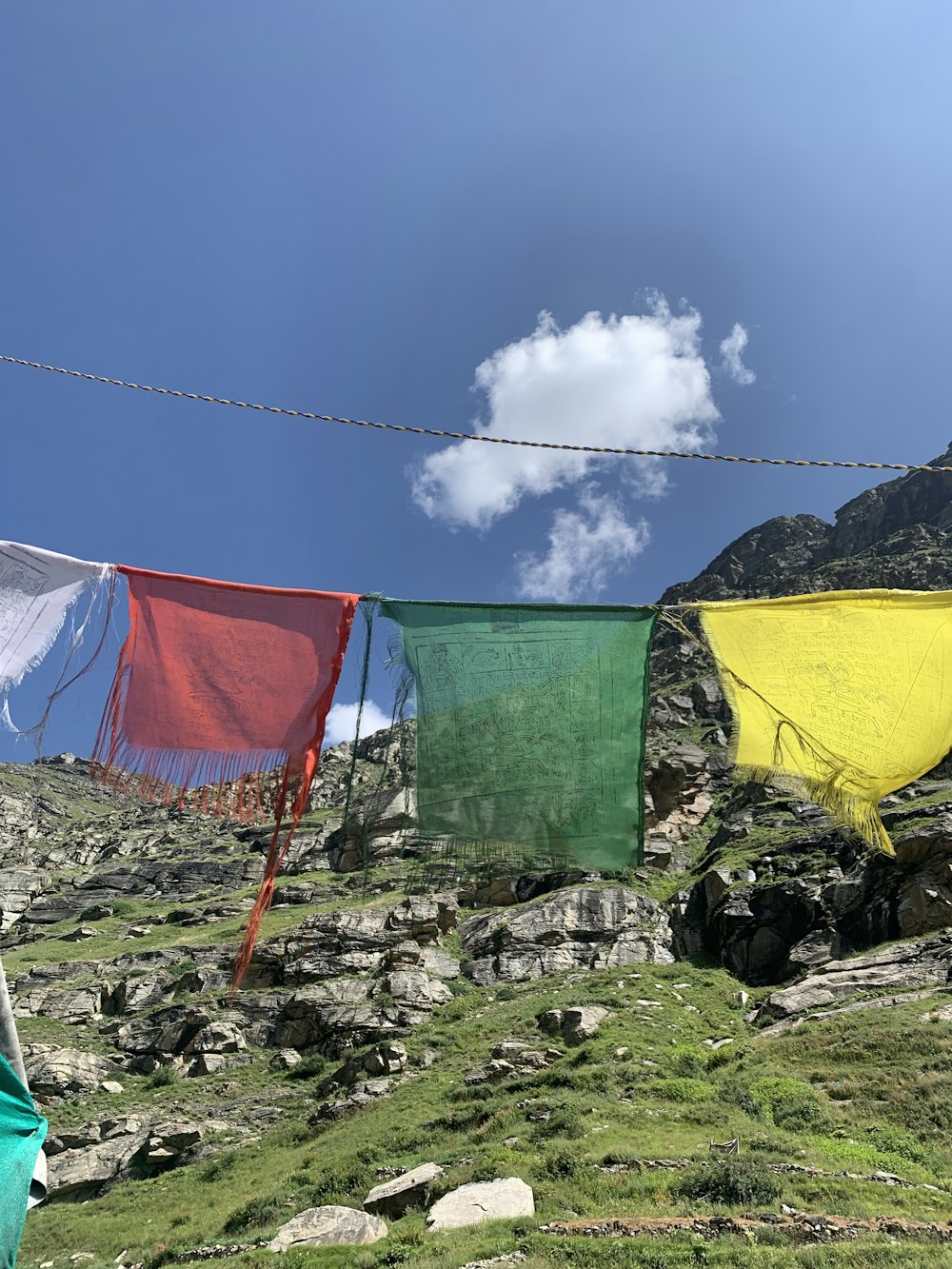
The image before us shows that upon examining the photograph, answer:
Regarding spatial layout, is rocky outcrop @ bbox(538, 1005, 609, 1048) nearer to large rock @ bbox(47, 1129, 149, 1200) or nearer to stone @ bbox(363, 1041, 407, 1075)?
stone @ bbox(363, 1041, 407, 1075)

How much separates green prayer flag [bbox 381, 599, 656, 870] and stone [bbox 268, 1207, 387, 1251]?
7.82 metres

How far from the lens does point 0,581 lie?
173 inches

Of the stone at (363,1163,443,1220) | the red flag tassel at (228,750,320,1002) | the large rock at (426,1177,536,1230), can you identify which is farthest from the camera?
the stone at (363,1163,443,1220)

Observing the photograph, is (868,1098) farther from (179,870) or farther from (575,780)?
(179,870)

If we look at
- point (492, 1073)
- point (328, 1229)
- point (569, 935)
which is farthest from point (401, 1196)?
point (569, 935)

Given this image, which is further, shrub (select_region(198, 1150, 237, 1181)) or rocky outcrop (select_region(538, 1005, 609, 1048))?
rocky outcrop (select_region(538, 1005, 609, 1048))

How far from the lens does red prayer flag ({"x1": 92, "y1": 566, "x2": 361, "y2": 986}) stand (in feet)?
13.5

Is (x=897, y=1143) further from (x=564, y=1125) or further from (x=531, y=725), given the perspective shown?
(x=531, y=725)

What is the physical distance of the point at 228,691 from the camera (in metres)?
4.32

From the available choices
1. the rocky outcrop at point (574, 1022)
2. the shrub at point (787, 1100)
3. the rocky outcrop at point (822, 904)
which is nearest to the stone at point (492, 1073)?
the rocky outcrop at point (574, 1022)

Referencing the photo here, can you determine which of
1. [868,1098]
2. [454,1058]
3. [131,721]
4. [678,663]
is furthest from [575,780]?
[678,663]

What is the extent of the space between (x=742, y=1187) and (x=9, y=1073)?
887 cm

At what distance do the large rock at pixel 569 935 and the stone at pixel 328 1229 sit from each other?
19.6 metres

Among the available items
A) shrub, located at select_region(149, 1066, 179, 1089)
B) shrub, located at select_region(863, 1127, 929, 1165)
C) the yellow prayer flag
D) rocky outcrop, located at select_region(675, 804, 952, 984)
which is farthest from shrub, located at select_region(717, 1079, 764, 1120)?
shrub, located at select_region(149, 1066, 179, 1089)
